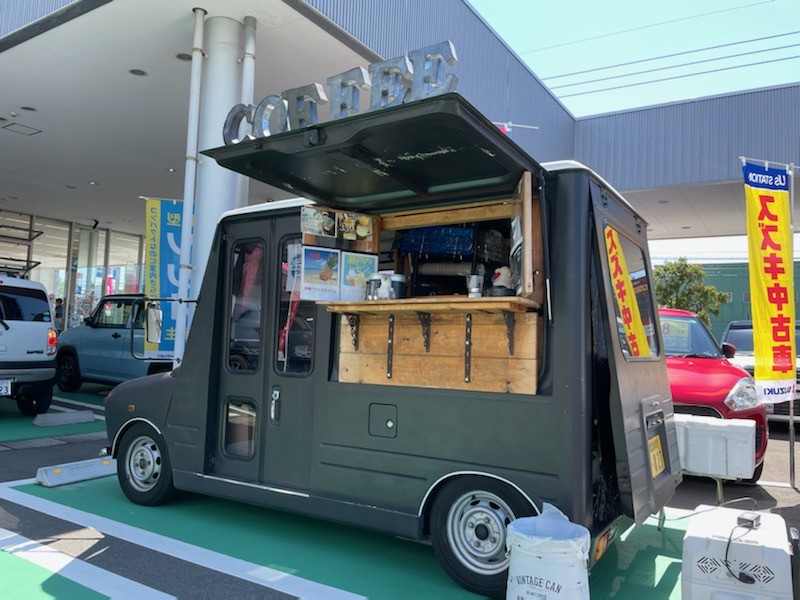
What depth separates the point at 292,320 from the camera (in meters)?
4.60

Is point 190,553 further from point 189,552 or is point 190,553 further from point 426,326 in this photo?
point 426,326

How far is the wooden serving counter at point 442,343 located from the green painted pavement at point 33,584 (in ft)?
6.58

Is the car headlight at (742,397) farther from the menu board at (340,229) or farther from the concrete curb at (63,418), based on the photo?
the concrete curb at (63,418)

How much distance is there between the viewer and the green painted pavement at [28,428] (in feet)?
26.9

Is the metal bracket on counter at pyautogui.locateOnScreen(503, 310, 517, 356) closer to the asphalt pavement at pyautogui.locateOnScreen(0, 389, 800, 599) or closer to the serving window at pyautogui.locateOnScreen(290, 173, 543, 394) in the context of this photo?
the serving window at pyautogui.locateOnScreen(290, 173, 543, 394)

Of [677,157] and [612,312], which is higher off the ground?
[677,157]

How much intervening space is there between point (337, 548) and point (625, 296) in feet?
8.63

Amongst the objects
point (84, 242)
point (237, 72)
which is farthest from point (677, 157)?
point (84, 242)

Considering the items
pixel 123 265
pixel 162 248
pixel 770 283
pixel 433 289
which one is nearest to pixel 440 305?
pixel 433 289

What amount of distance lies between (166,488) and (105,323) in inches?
281

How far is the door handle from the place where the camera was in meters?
4.58

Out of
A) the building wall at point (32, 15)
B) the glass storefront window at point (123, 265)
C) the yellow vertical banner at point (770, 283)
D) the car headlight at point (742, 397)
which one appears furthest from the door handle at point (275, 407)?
the glass storefront window at point (123, 265)

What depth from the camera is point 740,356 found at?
1094 centimetres

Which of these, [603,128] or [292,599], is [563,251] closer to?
[292,599]
